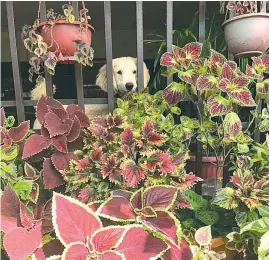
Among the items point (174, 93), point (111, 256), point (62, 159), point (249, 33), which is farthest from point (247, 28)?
point (111, 256)

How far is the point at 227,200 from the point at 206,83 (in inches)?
18.2

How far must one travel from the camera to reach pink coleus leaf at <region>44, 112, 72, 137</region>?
137 centimetres

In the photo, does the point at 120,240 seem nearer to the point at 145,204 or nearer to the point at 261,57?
the point at 145,204

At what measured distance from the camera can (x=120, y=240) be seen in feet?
3.39

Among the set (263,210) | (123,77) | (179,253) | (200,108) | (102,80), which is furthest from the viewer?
(102,80)

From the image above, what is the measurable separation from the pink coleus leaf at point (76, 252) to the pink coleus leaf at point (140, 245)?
0.34 ft

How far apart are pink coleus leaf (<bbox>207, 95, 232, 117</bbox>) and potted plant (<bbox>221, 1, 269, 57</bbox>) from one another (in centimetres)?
28

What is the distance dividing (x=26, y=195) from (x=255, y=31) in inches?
45.2

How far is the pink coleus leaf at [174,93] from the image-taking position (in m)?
1.45

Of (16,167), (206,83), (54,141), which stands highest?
(206,83)

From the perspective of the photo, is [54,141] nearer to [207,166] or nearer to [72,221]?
[72,221]

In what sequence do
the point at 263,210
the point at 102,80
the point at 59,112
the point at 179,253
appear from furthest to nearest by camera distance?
1. the point at 102,80
2. the point at 59,112
3. the point at 263,210
4. the point at 179,253

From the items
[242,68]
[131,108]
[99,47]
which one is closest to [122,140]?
[131,108]

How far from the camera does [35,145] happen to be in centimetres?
137
